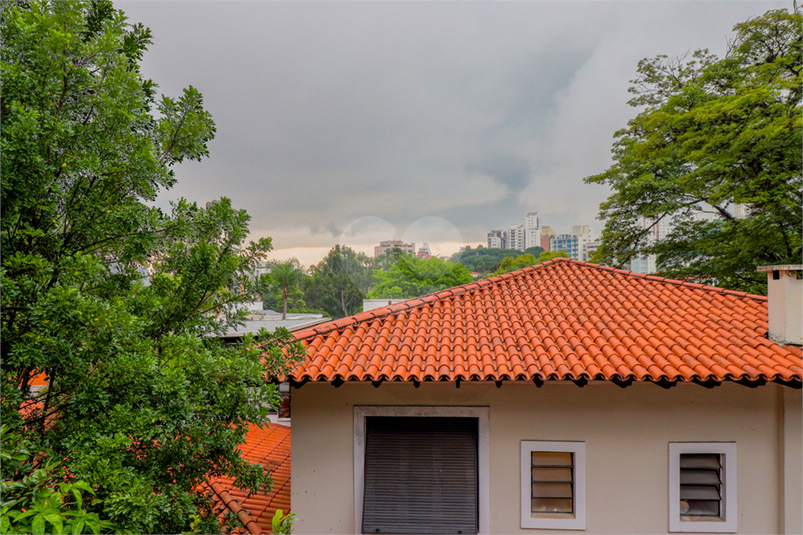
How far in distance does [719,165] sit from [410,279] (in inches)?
892

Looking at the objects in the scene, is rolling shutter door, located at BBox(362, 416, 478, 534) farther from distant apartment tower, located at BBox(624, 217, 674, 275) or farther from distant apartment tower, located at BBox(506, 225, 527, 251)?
distant apartment tower, located at BBox(506, 225, 527, 251)

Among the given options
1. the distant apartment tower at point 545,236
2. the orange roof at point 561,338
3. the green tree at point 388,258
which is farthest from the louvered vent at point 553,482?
the distant apartment tower at point 545,236

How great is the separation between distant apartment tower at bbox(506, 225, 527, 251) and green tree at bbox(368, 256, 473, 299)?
27.1 feet

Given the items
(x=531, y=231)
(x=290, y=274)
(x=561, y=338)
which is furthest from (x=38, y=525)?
(x=531, y=231)

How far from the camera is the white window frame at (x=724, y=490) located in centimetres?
439

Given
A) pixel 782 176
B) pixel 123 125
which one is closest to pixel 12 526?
pixel 123 125

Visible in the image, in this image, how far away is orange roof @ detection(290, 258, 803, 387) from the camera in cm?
400

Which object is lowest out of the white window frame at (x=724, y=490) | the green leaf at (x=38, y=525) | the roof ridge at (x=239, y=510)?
the roof ridge at (x=239, y=510)

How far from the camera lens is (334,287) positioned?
34562mm

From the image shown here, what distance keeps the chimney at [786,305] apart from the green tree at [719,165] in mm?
8127

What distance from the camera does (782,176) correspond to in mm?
10375

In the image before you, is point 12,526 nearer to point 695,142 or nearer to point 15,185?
point 15,185

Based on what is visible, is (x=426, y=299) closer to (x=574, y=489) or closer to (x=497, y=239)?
(x=574, y=489)

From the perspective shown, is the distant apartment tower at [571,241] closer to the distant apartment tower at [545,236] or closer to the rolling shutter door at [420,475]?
the distant apartment tower at [545,236]
